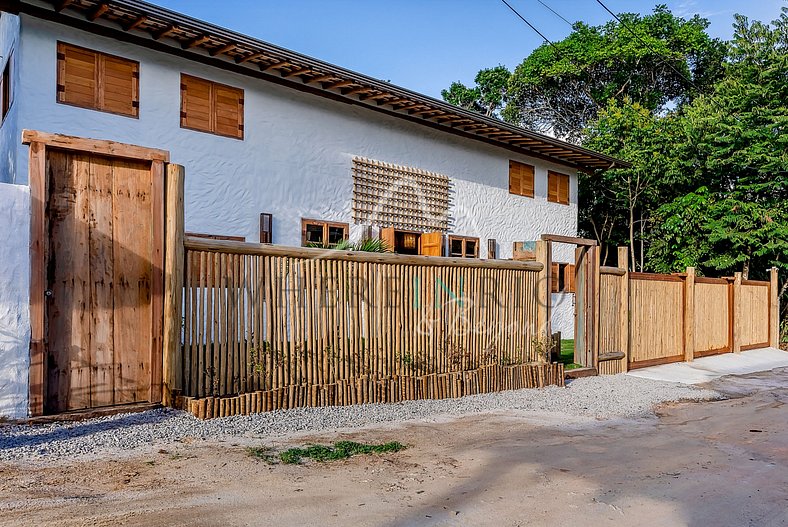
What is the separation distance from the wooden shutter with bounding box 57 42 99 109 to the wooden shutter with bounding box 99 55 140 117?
0.11m

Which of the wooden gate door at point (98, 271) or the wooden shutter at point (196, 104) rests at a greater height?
the wooden shutter at point (196, 104)

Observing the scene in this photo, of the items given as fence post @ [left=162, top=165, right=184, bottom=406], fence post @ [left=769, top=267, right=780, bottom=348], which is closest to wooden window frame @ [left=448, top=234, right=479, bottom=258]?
fence post @ [left=769, top=267, right=780, bottom=348]

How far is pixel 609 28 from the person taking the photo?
32.1 metres

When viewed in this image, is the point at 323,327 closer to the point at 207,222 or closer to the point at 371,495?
the point at 371,495

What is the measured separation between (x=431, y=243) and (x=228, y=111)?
5.20m

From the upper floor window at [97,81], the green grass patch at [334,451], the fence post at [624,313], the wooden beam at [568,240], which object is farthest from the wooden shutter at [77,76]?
the fence post at [624,313]

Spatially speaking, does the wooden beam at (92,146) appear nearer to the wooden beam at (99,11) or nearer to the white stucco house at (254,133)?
the white stucco house at (254,133)

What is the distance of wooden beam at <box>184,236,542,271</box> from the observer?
626 cm

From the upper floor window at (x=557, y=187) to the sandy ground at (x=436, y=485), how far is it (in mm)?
12655

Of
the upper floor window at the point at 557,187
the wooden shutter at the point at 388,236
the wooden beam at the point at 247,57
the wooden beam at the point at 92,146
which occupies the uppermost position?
the wooden beam at the point at 247,57

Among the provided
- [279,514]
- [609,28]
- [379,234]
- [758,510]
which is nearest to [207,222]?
[379,234]

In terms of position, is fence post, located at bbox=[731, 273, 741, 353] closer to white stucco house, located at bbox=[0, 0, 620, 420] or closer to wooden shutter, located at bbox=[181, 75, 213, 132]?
white stucco house, located at bbox=[0, 0, 620, 420]

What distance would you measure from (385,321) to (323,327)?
907 millimetres

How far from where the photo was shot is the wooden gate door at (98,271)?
5387 millimetres
